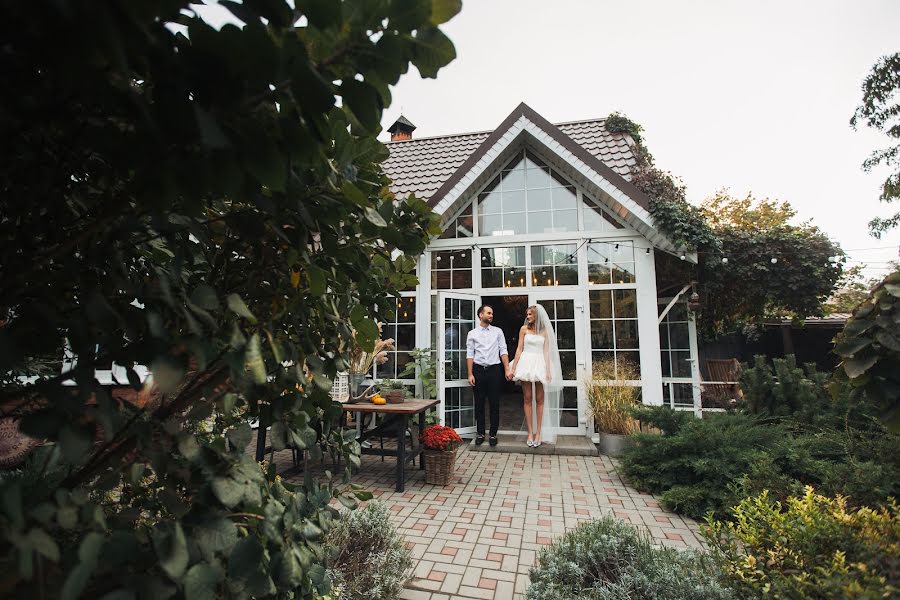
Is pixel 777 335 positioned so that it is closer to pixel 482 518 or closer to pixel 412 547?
pixel 482 518

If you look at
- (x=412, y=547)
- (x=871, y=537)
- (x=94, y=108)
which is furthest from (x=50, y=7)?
(x=412, y=547)

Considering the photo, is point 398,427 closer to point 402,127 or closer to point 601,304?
point 601,304

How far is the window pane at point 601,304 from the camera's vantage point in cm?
711

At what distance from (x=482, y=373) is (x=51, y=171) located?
606 cm

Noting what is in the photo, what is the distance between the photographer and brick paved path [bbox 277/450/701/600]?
2.80m

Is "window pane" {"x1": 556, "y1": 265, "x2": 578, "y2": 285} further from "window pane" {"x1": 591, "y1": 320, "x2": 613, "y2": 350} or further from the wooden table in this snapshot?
the wooden table

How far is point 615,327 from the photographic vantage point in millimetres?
7039

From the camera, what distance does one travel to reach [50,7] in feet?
1.11

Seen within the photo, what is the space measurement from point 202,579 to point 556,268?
7.26m

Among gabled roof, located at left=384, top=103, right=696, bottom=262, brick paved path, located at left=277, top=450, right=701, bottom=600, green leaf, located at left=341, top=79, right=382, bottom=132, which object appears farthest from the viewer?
gabled roof, located at left=384, top=103, right=696, bottom=262

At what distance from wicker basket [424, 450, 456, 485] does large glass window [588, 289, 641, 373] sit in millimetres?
3420

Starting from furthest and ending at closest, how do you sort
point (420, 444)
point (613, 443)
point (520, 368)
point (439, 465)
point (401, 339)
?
1. point (401, 339)
2. point (520, 368)
3. point (613, 443)
4. point (420, 444)
5. point (439, 465)

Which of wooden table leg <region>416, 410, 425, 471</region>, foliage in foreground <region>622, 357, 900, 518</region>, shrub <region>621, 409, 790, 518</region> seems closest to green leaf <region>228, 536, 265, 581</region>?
foliage in foreground <region>622, 357, 900, 518</region>

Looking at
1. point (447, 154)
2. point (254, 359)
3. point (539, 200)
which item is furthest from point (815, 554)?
point (447, 154)
